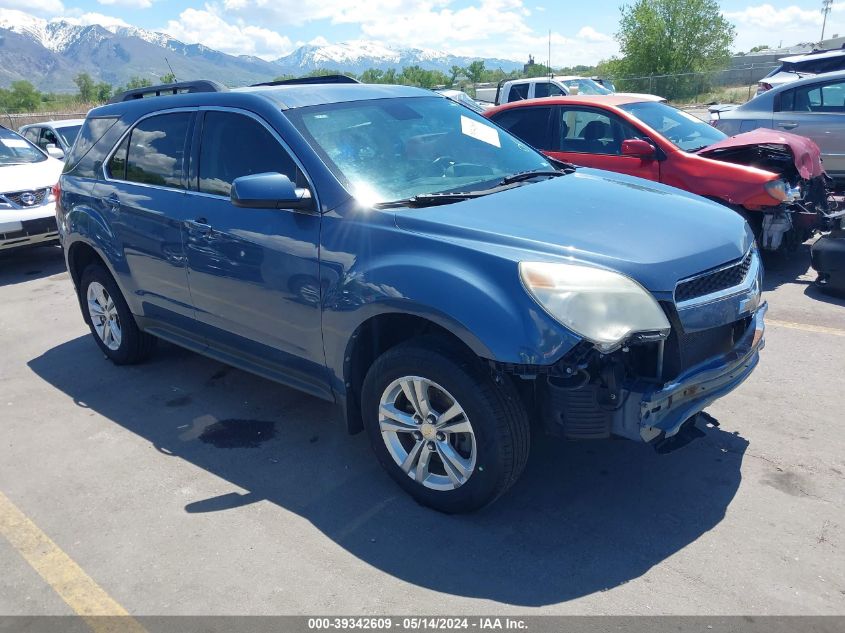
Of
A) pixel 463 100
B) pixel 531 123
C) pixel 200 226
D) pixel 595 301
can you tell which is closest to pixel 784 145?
pixel 531 123

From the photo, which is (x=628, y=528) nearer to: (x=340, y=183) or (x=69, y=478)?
(x=340, y=183)

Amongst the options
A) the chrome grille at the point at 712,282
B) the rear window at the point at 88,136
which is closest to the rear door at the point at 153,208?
the rear window at the point at 88,136

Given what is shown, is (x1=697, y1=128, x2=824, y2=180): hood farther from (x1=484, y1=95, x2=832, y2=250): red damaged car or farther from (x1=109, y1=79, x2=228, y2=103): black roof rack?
(x1=109, y1=79, x2=228, y2=103): black roof rack

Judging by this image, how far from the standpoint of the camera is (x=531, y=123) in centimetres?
783

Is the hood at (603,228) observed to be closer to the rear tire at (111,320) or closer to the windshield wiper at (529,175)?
the windshield wiper at (529,175)

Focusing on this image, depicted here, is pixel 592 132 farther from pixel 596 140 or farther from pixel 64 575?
pixel 64 575

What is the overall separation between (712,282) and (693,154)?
13.8 feet

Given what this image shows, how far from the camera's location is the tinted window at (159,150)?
14.5 feet

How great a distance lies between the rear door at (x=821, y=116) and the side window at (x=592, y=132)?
3.01 meters

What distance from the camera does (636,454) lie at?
382 cm

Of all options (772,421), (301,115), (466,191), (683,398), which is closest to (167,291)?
(301,115)

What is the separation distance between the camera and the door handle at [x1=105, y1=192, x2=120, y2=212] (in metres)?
4.84

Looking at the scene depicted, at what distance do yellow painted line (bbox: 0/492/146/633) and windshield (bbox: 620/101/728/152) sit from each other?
6316 millimetres

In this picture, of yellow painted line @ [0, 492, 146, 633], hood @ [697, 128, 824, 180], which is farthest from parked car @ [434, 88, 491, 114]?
yellow painted line @ [0, 492, 146, 633]
